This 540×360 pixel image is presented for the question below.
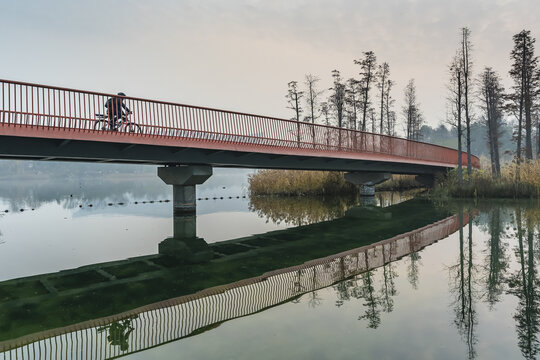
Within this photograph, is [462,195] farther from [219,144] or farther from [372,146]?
[219,144]

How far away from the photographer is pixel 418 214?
1697cm

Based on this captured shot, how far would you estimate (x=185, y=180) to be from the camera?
57.3ft

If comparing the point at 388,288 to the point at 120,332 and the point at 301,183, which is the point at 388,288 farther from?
the point at 301,183

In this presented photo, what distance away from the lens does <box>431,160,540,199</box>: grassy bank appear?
70.3 feet

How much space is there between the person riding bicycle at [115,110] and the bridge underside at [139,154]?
854mm

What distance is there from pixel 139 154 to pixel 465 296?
12.9m

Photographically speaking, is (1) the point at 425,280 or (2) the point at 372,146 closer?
(1) the point at 425,280

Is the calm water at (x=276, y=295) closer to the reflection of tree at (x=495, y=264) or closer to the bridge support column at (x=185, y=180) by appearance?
the reflection of tree at (x=495, y=264)

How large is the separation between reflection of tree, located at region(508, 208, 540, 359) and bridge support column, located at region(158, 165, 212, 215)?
12975 mm

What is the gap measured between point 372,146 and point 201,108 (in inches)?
496

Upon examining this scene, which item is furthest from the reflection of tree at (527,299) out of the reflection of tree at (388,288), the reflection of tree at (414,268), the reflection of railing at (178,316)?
the reflection of railing at (178,316)

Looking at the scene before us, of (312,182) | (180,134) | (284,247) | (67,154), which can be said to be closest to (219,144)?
(180,134)

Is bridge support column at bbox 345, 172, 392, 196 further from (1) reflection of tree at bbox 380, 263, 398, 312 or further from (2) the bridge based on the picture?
(1) reflection of tree at bbox 380, 263, 398, 312

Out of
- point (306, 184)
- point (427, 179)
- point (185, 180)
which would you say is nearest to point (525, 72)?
point (427, 179)
